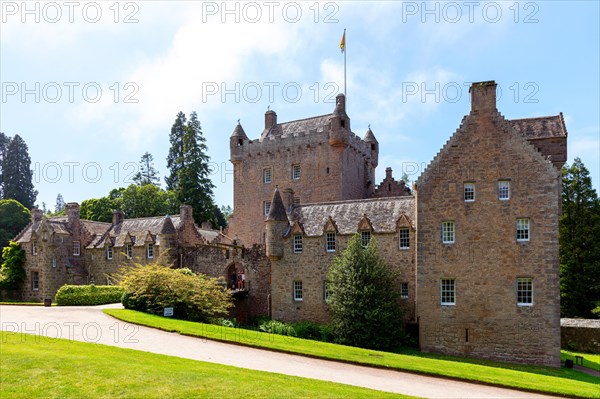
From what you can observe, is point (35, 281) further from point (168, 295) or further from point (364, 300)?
point (364, 300)

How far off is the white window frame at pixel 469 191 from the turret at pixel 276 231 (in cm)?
1295

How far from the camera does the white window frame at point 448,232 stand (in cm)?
2857

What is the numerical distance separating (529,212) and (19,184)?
259ft

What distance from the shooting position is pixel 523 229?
2728cm

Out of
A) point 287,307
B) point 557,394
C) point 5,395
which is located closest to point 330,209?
point 287,307

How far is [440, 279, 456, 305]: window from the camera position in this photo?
2836 cm

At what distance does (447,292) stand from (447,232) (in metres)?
3.75

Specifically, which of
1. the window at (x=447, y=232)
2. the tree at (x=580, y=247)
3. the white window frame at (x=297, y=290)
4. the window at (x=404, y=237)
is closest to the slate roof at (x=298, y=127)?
the window at (x=404, y=237)

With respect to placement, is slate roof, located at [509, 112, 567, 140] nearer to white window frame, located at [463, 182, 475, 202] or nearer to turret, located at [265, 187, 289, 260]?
white window frame, located at [463, 182, 475, 202]

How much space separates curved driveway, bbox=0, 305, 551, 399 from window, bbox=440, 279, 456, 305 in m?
11.6

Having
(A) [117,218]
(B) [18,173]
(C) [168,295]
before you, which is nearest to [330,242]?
(C) [168,295]

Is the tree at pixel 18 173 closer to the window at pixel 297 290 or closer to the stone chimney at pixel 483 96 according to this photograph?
the window at pixel 297 290

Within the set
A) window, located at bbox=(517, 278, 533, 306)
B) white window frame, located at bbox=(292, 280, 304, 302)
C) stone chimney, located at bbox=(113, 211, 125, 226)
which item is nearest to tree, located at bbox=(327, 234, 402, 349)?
white window frame, located at bbox=(292, 280, 304, 302)

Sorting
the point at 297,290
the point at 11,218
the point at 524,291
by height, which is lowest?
the point at 297,290
